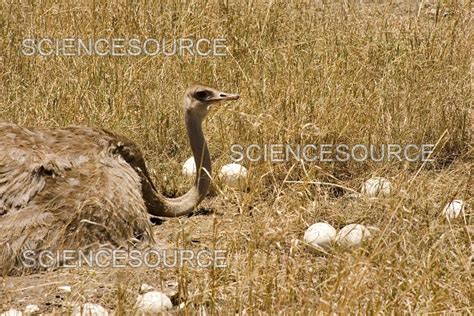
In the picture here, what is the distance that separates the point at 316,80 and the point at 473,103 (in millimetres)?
1078

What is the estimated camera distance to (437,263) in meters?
4.79

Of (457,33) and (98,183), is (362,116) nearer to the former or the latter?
(457,33)

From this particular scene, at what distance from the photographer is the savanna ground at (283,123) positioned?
4633 millimetres

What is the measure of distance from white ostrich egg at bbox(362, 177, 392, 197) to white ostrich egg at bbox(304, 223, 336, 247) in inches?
23.1

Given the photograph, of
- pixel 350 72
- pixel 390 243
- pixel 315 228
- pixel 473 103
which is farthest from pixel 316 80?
pixel 390 243

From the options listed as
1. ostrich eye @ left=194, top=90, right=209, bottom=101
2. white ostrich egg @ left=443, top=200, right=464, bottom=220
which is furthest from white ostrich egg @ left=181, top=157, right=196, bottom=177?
white ostrich egg @ left=443, top=200, right=464, bottom=220

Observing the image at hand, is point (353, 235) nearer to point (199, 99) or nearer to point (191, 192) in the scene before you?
point (191, 192)

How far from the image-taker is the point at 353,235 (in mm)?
5188

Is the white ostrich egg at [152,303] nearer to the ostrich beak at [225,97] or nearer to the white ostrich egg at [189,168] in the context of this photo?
the ostrich beak at [225,97]

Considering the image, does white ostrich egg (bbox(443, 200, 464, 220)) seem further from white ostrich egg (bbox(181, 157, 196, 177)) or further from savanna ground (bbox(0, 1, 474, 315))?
white ostrich egg (bbox(181, 157, 196, 177))

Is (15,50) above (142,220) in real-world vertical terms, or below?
above

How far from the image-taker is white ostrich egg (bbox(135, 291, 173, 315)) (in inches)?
179

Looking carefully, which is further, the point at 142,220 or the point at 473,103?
the point at 473,103

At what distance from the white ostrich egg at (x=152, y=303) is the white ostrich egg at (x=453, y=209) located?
1.45 metres
